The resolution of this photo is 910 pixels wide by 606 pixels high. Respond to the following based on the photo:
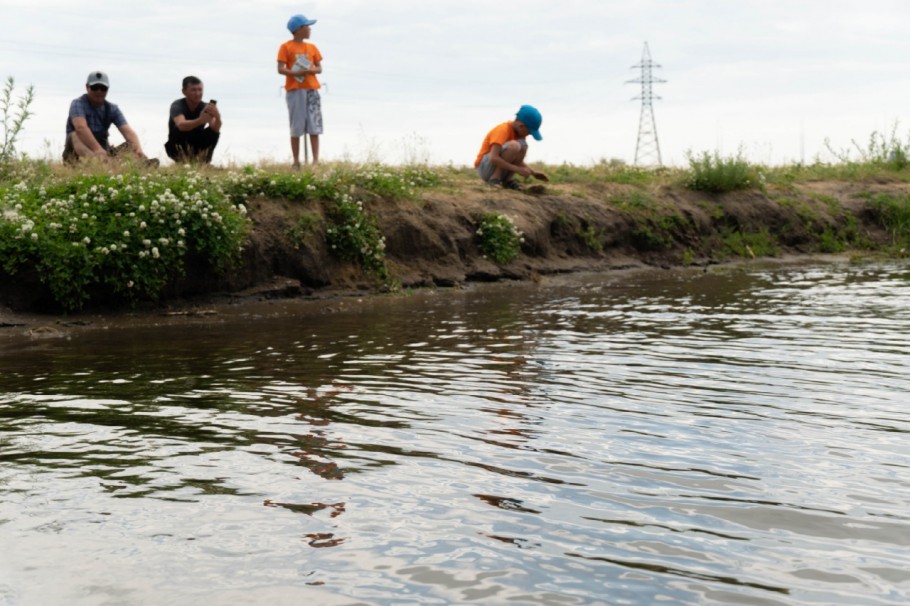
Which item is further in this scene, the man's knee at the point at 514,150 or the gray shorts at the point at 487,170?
the gray shorts at the point at 487,170

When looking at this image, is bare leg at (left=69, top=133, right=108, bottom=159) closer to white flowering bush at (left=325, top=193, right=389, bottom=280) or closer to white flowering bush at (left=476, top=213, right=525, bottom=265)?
white flowering bush at (left=325, top=193, right=389, bottom=280)

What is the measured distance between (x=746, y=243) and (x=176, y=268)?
33.8 feet

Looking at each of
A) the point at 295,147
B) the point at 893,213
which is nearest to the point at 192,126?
the point at 295,147

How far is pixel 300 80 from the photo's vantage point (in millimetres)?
15031

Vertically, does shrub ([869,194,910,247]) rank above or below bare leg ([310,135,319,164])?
below

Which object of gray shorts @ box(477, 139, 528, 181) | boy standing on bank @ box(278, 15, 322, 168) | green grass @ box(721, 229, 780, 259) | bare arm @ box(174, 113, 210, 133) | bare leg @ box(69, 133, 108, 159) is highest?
boy standing on bank @ box(278, 15, 322, 168)

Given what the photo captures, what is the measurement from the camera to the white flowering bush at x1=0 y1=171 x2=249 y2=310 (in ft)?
36.0

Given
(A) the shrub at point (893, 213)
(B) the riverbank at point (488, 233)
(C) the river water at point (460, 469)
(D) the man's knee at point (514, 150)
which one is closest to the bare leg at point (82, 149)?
(B) the riverbank at point (488, 233)

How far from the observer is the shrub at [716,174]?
63.1 ft

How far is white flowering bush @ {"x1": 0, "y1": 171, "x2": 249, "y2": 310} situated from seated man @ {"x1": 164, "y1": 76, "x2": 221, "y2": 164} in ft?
7.57

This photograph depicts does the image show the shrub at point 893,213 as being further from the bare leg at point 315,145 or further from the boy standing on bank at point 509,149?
the bare leg at point 315,145

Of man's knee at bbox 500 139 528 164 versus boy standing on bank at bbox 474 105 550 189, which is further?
man's knee at bbox 500 139 528 164

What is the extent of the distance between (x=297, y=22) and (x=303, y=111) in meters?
1.16

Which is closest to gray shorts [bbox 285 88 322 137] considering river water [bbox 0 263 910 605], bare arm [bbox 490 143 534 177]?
bare arm [bbox 490 143 534 177]
